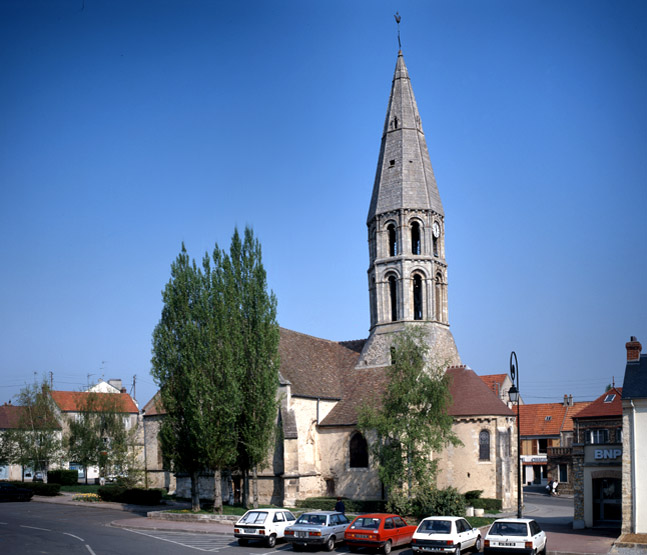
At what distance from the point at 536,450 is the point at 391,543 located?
4957 cm

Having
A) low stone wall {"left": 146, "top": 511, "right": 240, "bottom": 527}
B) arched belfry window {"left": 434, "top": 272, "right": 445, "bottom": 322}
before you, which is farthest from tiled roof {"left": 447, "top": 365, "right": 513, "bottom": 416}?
low stone wall {"left": 146, "top": 511, "right": 240, "bottom": 527}

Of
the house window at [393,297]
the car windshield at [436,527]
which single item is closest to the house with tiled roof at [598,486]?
the car windshield at [436,527]

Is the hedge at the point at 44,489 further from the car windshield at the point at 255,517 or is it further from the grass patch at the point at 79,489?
the car windshield at the point at 255,517

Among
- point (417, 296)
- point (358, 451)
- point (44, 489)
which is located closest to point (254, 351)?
point (358, 451)

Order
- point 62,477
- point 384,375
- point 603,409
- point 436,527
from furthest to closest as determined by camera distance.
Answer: point 62,477
point 384,375
point 603,409
point 436,527

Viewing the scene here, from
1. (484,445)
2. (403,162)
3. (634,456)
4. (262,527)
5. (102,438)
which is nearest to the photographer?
(262,527)

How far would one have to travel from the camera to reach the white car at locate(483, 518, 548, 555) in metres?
21.3

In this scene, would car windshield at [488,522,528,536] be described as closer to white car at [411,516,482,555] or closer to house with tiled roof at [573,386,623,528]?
white car at [411,516,482,555]

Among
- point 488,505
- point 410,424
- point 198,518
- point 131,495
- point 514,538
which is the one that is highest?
point 410,424

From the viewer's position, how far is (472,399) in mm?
41531

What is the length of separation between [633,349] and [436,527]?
14.1m

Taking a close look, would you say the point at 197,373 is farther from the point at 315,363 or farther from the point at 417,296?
the point at 417,296

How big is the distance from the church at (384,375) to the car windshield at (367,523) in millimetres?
16679

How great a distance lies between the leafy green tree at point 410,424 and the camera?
33.8 meters
